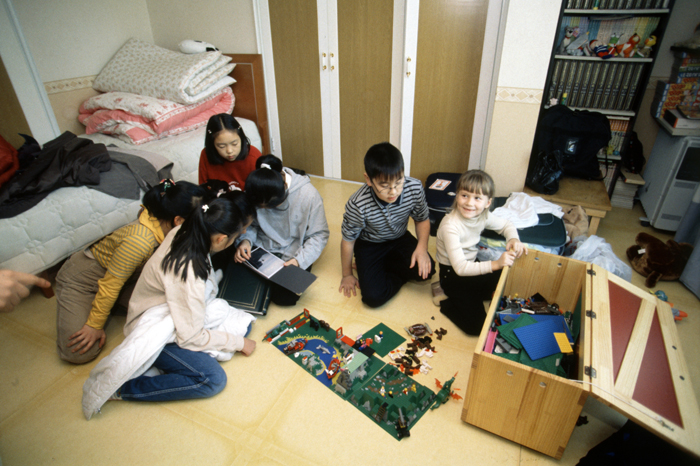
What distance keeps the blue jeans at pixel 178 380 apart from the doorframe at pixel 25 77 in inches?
87.4

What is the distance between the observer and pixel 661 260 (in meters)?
2.07

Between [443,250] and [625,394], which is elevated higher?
[625,394]

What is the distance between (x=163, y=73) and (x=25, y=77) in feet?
2.77

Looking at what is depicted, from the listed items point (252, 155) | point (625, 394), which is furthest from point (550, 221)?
point (252, 155)

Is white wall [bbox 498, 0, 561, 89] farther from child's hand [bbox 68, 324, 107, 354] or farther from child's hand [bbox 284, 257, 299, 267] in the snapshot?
child's hand [bbox 68, 324, 107, 354]

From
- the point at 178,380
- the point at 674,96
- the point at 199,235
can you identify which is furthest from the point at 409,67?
the point at 178,380

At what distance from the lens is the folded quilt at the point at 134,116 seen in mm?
2709

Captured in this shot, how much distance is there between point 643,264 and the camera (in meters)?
2.12

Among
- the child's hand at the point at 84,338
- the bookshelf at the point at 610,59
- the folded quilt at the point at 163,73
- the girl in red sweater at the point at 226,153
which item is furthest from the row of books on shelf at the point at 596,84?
the child's hand at the point at 84,338

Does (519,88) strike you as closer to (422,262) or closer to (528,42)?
(528,42)

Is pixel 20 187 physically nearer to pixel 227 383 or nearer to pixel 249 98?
pixel 227 383

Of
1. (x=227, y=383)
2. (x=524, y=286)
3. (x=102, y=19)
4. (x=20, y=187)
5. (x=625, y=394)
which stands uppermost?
(x=102, y=19)

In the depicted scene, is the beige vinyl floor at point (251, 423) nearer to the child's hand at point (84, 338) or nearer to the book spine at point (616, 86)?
the child's hand at point (84, 338)

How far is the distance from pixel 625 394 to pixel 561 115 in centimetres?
206
